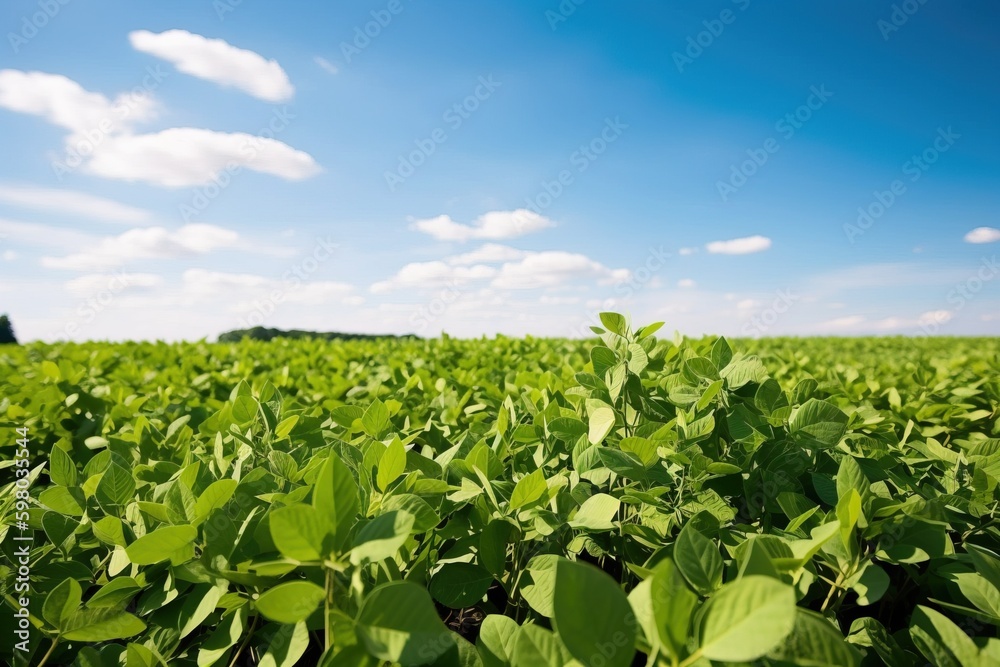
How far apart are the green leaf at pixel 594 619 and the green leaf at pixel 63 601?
1160mm

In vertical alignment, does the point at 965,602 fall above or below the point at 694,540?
below

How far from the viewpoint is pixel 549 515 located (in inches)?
51.3

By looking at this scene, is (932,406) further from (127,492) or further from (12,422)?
(12,422)

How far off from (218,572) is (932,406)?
11.0 ft

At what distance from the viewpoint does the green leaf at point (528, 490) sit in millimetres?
1287

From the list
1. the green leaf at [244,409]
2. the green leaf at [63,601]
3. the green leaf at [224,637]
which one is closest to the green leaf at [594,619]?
the green leaf at [224,637]

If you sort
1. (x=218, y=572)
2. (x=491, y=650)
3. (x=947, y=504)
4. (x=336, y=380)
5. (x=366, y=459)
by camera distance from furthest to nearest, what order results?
1. (x=336, y=380)
2. (x=947, y=504)
3. (x=366, y=459)
4. (x=218, y=572)
5. (x=491, y=650)

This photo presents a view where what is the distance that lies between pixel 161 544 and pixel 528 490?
0.80m

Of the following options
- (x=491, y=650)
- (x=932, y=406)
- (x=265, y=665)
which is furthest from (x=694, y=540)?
(x=932, y=406)

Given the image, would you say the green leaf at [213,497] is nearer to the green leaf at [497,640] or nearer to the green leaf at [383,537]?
the green leaf at [383,537]

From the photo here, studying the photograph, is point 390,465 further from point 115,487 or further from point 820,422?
point 820,422

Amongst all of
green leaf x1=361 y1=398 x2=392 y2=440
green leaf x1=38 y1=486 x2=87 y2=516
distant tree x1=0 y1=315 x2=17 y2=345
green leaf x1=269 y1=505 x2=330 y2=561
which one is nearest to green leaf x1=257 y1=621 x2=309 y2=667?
green leaf x1=269 y1=505 x2=330 y2=561

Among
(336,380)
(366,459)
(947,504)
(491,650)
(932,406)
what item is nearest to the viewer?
(491,650)

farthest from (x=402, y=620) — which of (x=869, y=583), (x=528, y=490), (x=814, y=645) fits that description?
(x=869, y=583)
